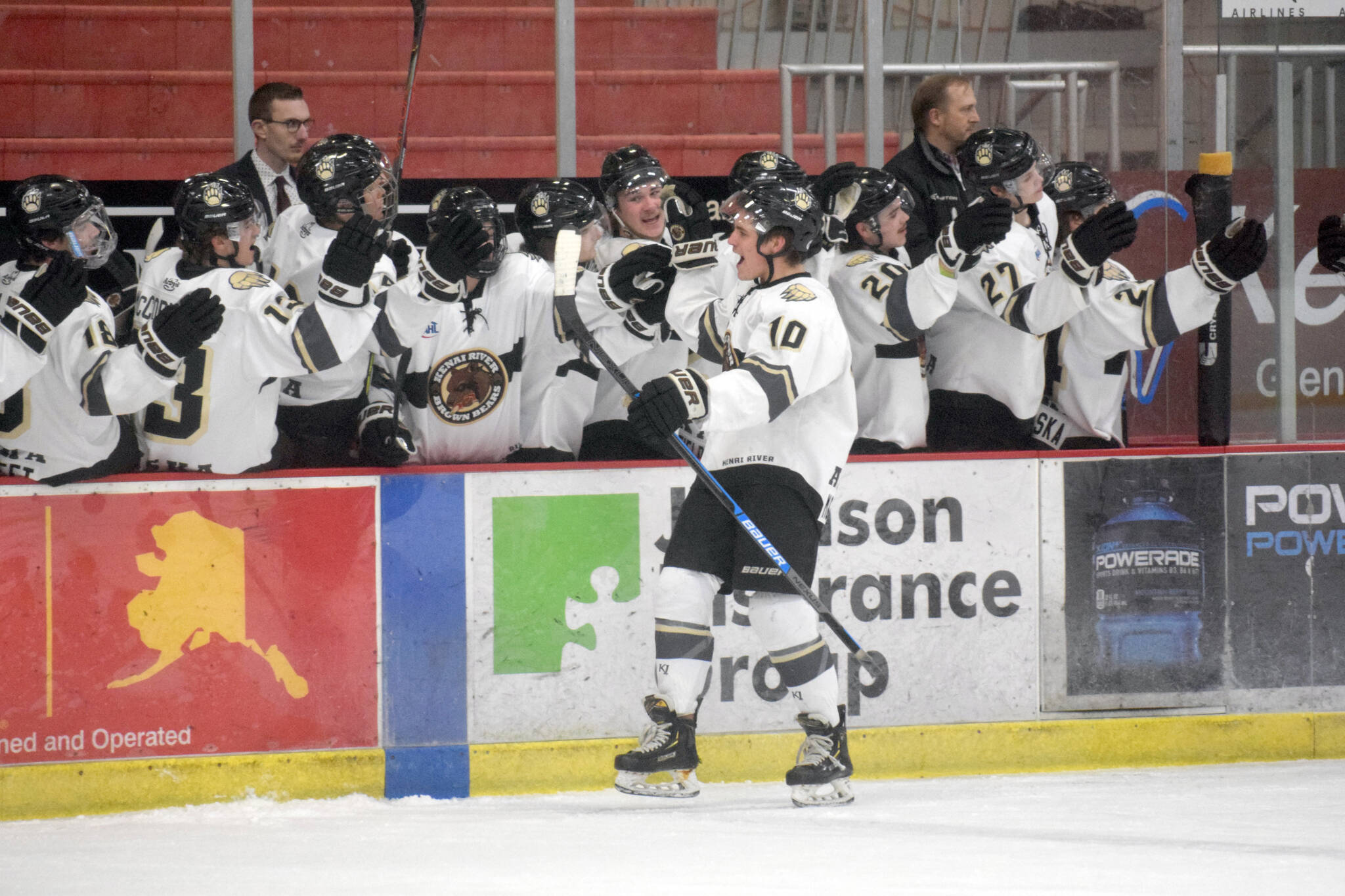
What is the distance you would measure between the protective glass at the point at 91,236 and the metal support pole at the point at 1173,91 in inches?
117

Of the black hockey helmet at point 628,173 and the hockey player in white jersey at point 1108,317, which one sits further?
the black hockey helmet at point 628,173

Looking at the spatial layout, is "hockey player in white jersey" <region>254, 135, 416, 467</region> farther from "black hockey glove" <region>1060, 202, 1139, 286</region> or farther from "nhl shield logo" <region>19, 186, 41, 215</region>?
"black hockey glove" <region>1060, 202, 1139, 286</region>

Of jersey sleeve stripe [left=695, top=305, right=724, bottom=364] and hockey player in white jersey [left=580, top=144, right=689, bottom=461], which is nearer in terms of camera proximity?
jersey sleeve stripe [left=695, top=305, right=724, bottom=364]

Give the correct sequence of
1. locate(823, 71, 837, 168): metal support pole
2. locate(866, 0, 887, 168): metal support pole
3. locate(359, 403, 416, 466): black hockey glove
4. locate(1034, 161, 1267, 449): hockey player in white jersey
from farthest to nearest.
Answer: locate(823, 71, 837, 168): metal support pole < locate(866, 0, 887, 168): metal support pole < locate(1034, 161, 1267, 449): hockey player in white jersey < locate(359, 403, 416, 466): black hockey glove

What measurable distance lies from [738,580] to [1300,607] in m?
1.74

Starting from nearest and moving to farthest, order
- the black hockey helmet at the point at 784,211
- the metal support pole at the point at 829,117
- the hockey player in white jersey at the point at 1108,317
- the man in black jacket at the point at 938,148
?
the black hockey helmet at the point at 784,211 → the hockey player in white jersey at the point at 1108,317 → the man in black jacket at the point at 938,148 → the metal support pole at the point at 829,117

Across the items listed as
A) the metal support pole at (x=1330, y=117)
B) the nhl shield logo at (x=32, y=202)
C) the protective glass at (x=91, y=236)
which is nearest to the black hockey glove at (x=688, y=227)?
the protective glass at (x=91, y=236)

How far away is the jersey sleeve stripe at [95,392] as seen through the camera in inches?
140

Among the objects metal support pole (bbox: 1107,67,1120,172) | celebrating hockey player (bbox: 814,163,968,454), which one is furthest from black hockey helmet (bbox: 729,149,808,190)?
metal support pole (bbox: 1107,67,1120,172)

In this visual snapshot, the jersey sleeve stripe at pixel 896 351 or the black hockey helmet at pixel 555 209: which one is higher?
the black hockey helmet at pixel 555 209

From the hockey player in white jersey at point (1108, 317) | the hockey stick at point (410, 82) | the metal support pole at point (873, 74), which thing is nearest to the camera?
the hockey stick at point (410, 82)

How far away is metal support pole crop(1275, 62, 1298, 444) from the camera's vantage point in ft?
14.5

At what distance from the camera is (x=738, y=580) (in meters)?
3.54

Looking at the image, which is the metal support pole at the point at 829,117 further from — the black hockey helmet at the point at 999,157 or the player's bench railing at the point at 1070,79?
the black hockey helmet at the point at 999,157
